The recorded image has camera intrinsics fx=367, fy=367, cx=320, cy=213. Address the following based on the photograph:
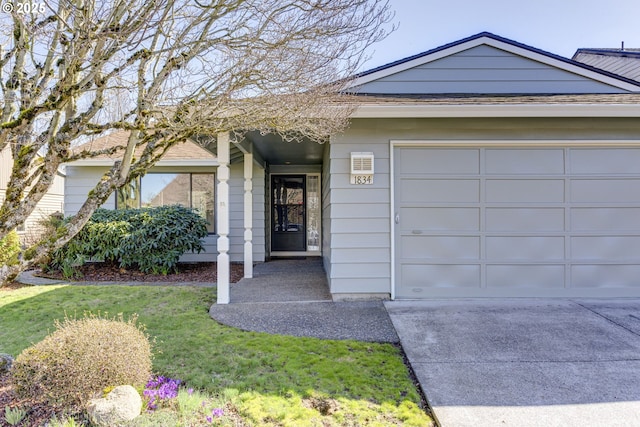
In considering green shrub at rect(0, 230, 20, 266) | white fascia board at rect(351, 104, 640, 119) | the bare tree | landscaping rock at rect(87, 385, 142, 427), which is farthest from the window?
landscaping rock at rect(87, 385, 142, 427)

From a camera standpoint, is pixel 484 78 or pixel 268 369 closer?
pixel 268 369

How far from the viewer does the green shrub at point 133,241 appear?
7547 millimetres

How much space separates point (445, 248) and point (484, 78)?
2.93 metres

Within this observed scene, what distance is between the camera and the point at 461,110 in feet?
15.8

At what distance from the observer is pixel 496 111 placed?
4809 mm

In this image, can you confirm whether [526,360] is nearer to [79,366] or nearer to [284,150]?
[79,366]

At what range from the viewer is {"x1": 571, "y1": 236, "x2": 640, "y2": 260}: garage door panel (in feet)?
16.9

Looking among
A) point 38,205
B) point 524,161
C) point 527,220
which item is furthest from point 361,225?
point 38,205

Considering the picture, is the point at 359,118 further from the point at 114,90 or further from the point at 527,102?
the point at 114,90

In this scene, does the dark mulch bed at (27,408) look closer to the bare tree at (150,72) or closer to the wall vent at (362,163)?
the bare tree at (150,72)

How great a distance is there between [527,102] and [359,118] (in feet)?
7.28

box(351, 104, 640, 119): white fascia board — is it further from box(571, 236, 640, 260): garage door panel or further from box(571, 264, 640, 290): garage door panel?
box(571, 264, 640, 290): garage door panel

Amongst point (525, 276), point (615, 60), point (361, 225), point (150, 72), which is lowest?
point (525, 276)

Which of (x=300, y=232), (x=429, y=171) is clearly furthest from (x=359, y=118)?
(x=300, y=232)
